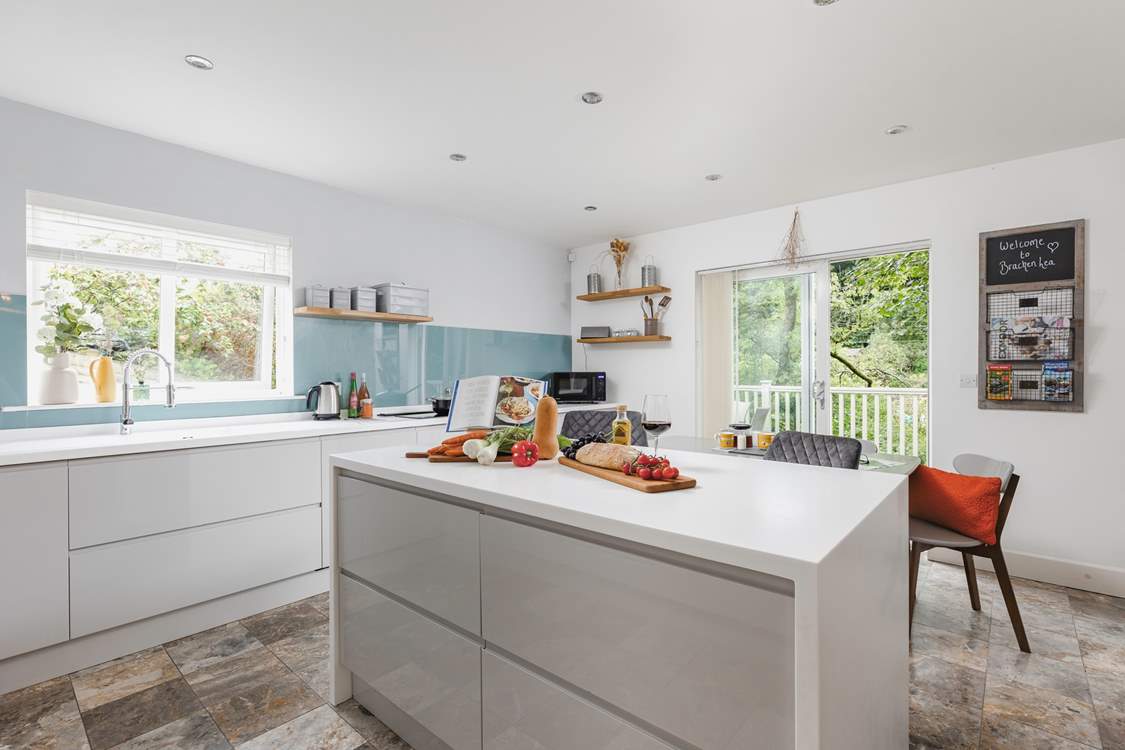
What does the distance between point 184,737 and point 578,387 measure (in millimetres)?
3755

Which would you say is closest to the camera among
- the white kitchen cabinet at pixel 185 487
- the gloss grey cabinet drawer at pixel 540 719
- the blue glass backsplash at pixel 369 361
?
the gloss grey cabinet drawer at pixel 540 719

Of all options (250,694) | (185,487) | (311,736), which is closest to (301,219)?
(185,487)

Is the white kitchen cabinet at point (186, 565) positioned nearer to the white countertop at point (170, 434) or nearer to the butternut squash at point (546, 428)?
the white countertop at point (170, 434)

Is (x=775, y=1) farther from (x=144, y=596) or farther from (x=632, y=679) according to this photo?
(x=144, y=596)

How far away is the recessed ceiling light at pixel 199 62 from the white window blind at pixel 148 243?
1.14 metres

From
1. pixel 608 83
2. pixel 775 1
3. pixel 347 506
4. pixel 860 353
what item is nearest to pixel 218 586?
pixel 347 506

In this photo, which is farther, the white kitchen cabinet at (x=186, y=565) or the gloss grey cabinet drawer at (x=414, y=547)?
the white kitchen cabinet at (x=186, y=565)

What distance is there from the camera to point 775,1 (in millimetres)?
1866

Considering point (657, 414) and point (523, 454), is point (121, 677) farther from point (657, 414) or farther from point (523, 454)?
point (657, 414)

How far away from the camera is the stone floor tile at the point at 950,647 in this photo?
227 cm

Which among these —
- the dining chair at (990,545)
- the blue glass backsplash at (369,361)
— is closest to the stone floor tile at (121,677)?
the blue glass backsplash at (369,361)

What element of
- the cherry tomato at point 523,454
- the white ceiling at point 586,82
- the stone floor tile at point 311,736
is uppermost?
the white ceiling at point 586,82

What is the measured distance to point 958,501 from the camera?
89.8 inches

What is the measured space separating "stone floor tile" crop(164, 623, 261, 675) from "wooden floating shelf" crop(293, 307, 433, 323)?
181cm
